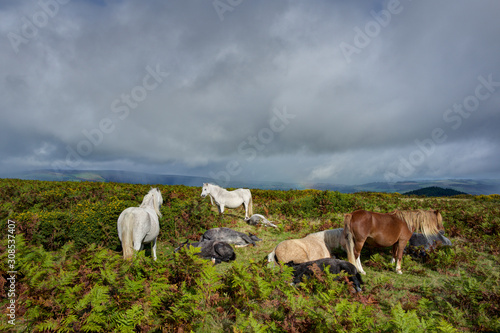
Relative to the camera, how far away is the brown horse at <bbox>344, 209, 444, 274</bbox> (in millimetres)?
6488

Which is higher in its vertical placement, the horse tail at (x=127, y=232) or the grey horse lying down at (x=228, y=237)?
the horse tail at (x=127, y=232)

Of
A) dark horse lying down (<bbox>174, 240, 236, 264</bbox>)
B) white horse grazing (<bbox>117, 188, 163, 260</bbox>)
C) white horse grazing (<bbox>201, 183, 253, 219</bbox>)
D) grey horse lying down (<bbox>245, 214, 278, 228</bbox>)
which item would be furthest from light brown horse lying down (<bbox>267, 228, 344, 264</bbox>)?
white horse grazing (<bbox>201, 183, 253, 219</bbox>)

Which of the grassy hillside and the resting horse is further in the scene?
the resting horse

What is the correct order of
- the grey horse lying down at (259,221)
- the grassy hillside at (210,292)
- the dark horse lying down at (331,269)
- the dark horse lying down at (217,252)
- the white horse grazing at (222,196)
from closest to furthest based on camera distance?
the grassy hillside at (210,292) → the dark horse lying down at (331,269) → the dark horse lying down at (217,252) → the grey horse lying down at (259,221) → the white horse grazing at (222,196)

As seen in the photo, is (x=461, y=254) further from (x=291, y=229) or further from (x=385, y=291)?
(x=291, y=229)

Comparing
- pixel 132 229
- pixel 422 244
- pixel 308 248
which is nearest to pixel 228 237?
pixel 308 248

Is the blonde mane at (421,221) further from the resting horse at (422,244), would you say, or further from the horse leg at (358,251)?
the horse leg at (358,251)

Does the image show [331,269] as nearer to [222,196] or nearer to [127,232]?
[127,232]

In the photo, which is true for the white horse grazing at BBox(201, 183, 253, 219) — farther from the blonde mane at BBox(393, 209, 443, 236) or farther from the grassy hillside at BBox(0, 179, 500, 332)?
the blonde mane at BBox(393, 209, 443, 236)

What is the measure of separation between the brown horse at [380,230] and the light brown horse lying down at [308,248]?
57 cm

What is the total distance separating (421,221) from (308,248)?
3.84 meters

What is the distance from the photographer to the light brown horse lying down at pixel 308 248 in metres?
6.52

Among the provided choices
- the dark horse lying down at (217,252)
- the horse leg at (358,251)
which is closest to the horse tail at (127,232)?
the dark horse lying down at (217,252)

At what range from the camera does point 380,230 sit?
6.50 m
